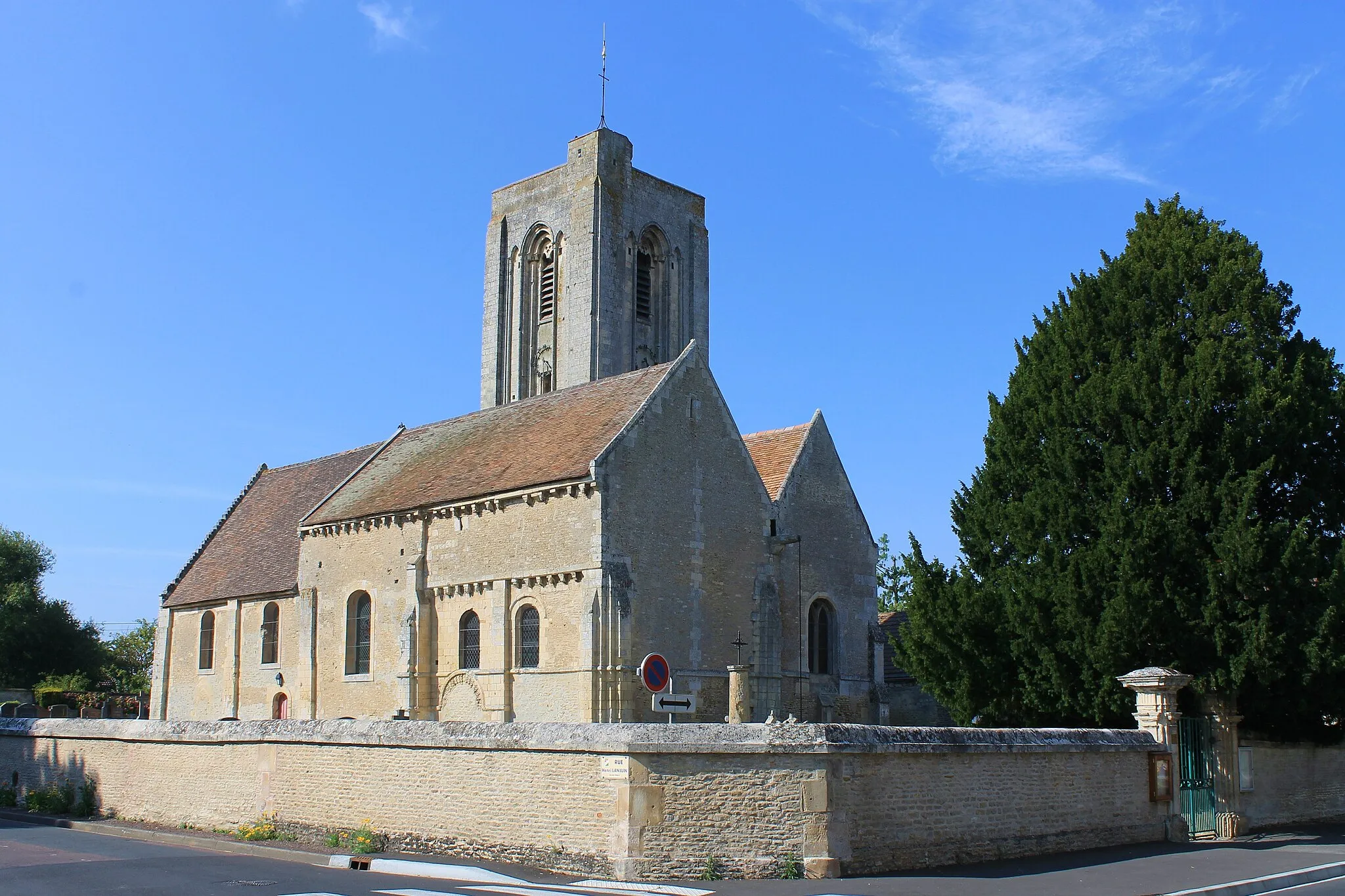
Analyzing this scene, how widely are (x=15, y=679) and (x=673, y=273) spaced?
32.0 metres

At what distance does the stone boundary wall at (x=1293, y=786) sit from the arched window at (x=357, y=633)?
1905 centimetres

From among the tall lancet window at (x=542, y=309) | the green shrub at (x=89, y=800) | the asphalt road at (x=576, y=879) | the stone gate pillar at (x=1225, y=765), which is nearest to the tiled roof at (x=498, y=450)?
the green shrub at (x=89, y=800)

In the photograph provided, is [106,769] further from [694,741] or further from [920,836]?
[920,836]

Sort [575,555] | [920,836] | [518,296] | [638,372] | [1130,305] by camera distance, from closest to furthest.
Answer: [920,836] → [1130,305] → [575,555] → [638,372] → [518,296]

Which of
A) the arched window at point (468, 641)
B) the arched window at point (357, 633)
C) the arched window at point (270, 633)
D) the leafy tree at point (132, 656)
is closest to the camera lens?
the arched window at point (468, 641)

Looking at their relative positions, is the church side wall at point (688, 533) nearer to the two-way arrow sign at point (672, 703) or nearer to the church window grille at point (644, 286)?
the two-way arrow sign at point (672, 703)

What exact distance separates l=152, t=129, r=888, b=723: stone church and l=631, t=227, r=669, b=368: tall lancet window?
1401cm

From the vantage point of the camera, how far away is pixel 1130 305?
21.5m

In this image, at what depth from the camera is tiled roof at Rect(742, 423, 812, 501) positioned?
28781 mm

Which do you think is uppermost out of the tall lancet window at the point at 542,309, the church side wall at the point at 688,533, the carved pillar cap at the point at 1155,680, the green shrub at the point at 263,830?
the tall lancet window at the point at 542,309

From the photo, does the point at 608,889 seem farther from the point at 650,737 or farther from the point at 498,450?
the point at 498,450

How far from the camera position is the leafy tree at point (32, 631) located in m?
49.3

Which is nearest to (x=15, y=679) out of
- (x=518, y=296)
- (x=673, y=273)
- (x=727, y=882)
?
(x=518, y=296)

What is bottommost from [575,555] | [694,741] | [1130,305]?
[694,741]
